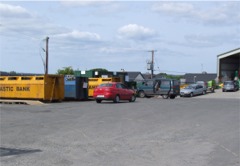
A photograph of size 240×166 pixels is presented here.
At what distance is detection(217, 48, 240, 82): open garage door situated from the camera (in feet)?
266

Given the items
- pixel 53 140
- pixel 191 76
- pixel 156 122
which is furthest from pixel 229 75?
pixel 53 140

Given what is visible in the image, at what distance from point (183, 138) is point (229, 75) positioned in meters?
77.5

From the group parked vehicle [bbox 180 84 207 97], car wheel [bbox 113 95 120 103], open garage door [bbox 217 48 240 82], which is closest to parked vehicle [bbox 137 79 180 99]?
parked vehicle [bbox 180 84 207 97]

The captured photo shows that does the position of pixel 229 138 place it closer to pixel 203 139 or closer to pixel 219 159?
pixel 203 139

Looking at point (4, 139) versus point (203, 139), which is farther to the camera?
point (203, 139)

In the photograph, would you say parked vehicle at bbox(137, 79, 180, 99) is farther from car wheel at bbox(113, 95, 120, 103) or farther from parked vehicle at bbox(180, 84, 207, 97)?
car wheel at bbox(113, 95, 120, 103)

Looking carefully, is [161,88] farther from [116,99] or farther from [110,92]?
[110,92]

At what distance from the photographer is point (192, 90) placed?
170ft

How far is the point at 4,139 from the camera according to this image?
10.4 metres

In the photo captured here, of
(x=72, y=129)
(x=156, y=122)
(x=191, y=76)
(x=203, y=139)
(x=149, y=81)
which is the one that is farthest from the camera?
(x=191, y=76)

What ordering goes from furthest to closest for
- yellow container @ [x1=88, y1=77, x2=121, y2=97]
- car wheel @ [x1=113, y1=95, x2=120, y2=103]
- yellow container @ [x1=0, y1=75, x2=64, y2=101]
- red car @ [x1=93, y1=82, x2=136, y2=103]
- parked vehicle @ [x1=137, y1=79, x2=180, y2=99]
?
parked vehicle @ [x1=137, y1=79, x2=180, y2=99], yellow container @ [x1=88, y1=77, x2=121, y2=97], car wheel @ [x1=113, y1=95, x2=120, y2=103], red car @ [x1=93, y1=82, x2=136, y2=103], yellow container @ [x1=0, y1=75, x2=64, y2=101]

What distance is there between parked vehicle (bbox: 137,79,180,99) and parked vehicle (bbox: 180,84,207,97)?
9946 mm

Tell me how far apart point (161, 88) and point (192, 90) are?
12.1 metres

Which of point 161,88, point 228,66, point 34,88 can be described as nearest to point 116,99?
point 34,88
